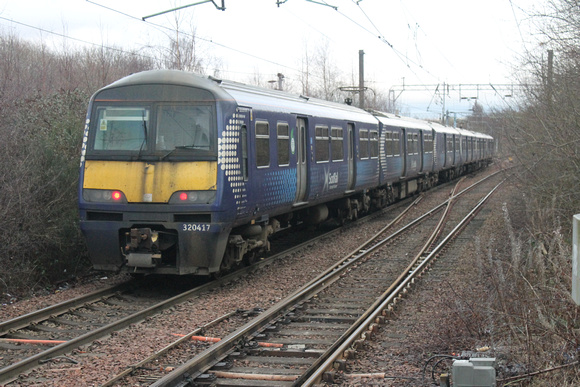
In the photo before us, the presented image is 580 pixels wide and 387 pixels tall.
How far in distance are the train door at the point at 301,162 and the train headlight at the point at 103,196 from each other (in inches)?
160

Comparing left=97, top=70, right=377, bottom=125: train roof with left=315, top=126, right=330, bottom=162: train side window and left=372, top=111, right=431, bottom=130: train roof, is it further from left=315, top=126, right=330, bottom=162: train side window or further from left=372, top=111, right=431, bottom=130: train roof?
left=372, top=111, right=431, bottom=130: train roof

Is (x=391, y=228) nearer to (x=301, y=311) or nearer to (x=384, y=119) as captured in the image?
(x=384, y=119)

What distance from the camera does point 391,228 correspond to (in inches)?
682

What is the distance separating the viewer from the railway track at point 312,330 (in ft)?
19.2

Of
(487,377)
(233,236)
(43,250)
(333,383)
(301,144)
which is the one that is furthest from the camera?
(301,144)

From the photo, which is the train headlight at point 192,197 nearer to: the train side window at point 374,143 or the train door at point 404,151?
the train side window at point 374,143

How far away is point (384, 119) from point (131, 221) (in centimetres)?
1344

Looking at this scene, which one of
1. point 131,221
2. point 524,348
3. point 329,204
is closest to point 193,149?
point 131,221

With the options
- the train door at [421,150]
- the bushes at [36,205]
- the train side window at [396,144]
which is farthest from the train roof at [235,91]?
the train door at [421,150]

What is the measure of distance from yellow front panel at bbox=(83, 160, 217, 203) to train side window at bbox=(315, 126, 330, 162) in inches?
192

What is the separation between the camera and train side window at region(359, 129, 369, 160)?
1758cm

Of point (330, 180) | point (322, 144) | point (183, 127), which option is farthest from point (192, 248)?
point (330, 180)

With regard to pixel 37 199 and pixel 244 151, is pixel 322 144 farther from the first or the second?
pixel 37 199

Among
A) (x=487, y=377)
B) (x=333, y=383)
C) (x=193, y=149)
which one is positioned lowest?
(x=333, y=383)
